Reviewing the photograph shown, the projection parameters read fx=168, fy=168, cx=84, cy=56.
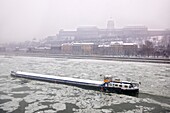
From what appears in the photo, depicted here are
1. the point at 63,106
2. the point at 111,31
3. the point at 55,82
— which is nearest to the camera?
the point at 63,106

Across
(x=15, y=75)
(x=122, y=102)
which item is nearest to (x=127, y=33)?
(x=15, y=75)

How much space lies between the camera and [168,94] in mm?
14344

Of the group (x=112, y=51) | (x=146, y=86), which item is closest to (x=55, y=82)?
(x=146, y=86)

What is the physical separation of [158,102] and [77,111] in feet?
20.4

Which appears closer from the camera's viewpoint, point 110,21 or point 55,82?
point 55,82

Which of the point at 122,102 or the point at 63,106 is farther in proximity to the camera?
the point at 122,102

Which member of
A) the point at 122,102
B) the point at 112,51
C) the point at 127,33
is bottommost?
the point at 122,102

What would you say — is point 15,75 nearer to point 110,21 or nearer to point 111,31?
point 111,31

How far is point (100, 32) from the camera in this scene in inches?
4343

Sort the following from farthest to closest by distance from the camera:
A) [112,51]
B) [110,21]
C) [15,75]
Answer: [110,21] < [112,51] < [15,75]

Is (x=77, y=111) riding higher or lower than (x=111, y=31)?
lower

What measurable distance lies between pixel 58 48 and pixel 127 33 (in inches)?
1804

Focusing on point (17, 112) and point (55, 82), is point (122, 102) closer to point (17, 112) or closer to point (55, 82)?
point (17, 112)

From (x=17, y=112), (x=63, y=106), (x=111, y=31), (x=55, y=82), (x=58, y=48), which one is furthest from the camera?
(x=111, y=31)
